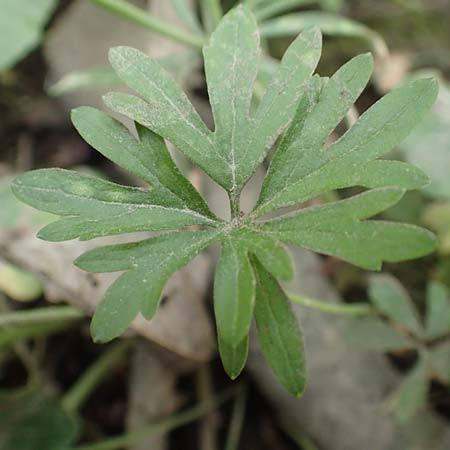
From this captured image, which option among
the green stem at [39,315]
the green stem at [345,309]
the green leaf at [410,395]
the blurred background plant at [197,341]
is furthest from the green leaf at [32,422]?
the green leaf at [410,395]

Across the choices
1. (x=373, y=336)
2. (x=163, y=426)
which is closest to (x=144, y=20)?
(x=373, y=336)

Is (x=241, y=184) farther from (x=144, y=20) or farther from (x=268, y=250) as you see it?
(x=144, y=20)

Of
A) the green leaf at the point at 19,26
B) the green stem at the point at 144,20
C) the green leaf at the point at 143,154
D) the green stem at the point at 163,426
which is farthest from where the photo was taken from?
the green leaf at the point at 19,26

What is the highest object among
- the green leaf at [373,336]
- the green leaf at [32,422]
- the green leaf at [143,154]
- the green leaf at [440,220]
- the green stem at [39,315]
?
the green leaf at [143,154]

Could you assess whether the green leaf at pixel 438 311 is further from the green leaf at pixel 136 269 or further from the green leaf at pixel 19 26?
the green leaf at pixel 19 26

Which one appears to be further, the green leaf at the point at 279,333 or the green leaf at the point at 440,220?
the green leaf at the point at 440,220

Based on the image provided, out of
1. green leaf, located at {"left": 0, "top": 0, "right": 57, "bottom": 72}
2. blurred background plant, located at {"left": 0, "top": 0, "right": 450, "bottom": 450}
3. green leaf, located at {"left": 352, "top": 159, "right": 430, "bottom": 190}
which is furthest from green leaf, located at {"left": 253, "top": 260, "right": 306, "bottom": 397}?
green leaf, located at {"left": 0, "top": 0, "right": 57, "bottom": 72}
